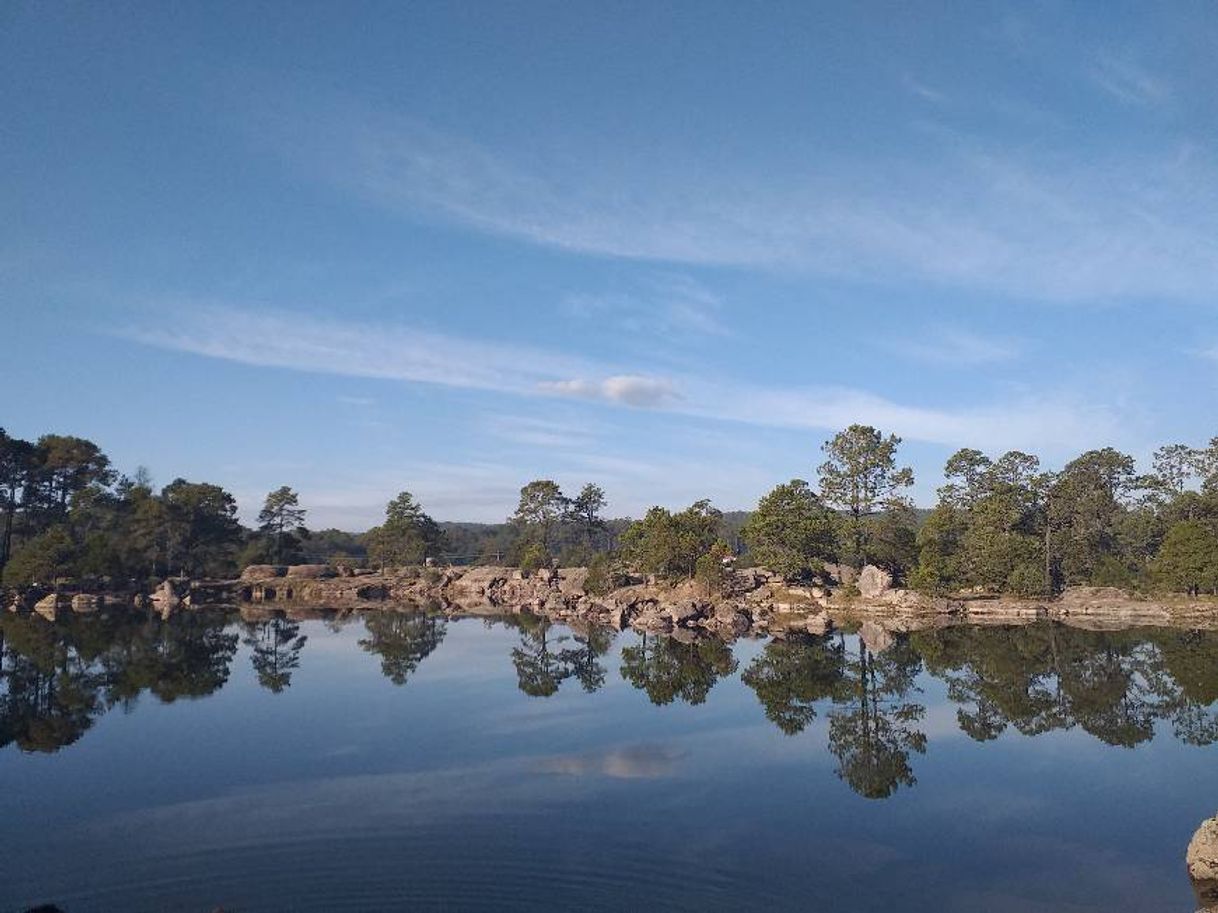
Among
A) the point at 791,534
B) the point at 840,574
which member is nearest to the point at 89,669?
the point at 791,534

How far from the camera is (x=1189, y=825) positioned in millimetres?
16531

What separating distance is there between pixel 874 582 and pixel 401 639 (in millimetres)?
36562

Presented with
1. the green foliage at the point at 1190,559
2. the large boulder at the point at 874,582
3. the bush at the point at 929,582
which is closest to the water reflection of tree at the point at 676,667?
the large boulder at the point at 874,582

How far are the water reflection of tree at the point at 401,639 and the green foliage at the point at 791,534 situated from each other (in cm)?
2656

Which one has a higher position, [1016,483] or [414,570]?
[1016,483]

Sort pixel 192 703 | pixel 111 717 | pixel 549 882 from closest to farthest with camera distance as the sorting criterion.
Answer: pixel 549 882, pixel 111 717, pixel 192 703

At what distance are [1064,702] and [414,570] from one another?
251ft

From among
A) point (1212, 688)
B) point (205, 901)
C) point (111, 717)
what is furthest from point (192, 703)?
point (1212, 688)

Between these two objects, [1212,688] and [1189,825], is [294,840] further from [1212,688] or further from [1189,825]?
[1212,688]

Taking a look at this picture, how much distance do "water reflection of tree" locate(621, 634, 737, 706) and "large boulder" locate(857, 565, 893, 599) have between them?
2023cm

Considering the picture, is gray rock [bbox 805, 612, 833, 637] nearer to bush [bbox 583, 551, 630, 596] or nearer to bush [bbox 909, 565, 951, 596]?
bush [bbox 909, 565, 951, 596]

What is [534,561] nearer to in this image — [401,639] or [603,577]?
[603,577]

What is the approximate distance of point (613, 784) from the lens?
19.1 meters

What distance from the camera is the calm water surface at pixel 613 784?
13.2 metres
